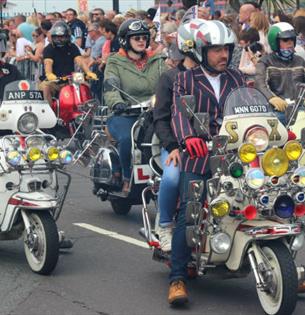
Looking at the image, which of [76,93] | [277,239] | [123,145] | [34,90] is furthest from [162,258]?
[76,93]

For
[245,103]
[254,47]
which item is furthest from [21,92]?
[254,47]

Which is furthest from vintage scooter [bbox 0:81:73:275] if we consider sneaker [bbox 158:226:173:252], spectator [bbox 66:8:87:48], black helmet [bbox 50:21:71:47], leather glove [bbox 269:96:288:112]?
spectator [bbox 66:8:87:48]

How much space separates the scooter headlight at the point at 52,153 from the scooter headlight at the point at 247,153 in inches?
84.2

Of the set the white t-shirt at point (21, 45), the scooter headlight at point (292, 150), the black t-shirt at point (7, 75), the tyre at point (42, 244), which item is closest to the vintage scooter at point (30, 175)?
the tyre at point (42, 244)

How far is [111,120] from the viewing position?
1072cm

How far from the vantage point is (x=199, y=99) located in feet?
24.1

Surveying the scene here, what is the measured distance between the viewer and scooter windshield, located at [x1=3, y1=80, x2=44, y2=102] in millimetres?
8836

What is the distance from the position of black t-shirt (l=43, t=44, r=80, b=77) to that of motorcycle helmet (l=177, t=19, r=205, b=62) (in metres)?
8.65

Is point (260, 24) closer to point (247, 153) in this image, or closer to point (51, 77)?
point (51, 77)

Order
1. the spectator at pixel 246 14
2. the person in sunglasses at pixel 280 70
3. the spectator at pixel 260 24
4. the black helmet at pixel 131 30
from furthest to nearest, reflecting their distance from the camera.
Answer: the spectator at pixel 246 14 → the spectator at pixel 260 24 → the person in sunglasses at pixel 280 70 → the black helmet at pixel 131 30

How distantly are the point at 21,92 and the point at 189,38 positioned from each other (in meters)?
1.85

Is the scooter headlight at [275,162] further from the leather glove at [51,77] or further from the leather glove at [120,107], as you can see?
the leather glove at [51,77]

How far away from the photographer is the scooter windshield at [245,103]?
7.03 m

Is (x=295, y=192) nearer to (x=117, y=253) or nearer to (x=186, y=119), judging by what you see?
(x=186, y=119)
